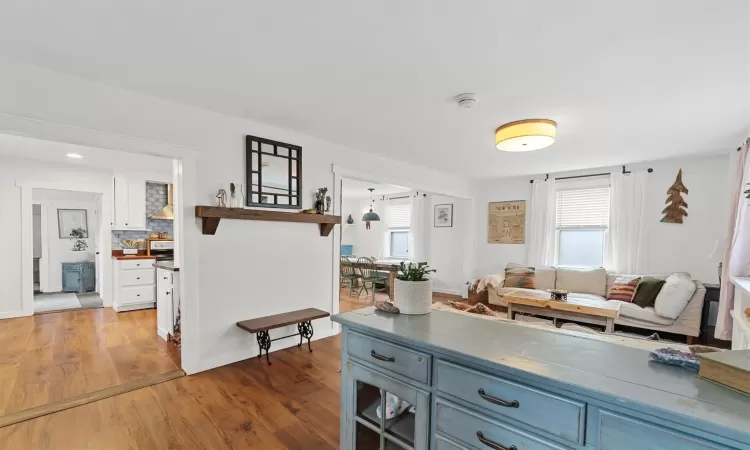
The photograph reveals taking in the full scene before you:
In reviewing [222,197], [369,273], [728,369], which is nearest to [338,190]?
[222,197]

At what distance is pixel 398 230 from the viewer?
839 cm

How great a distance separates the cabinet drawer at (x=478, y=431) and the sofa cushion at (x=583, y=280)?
15.4 feet

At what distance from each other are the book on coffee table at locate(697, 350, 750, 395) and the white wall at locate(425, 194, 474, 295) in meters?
5.81

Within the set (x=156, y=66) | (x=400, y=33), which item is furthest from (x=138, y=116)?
(x=400, y=33)

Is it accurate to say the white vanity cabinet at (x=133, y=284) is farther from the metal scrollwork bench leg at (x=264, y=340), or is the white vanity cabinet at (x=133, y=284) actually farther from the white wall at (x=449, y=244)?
the white wall at (x=449, y=244)

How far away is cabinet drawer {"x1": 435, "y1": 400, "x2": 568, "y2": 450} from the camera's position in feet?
3.40

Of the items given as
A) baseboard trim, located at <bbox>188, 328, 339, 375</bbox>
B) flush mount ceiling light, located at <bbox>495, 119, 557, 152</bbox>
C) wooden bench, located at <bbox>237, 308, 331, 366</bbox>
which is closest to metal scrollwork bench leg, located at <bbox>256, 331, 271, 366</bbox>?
wooden bench, located at <bbox>237, 308, 331, 366</bbox>

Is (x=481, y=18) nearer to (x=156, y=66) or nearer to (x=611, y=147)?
(x=156, y=66)

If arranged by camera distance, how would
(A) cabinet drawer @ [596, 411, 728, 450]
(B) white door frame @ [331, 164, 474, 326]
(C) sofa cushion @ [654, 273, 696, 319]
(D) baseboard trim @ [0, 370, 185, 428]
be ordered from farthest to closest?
(B) white door frame @ [331, 164, 474, 326] → (C) sofa cushion @ [654, 273, 696, 319] → (D) baseboard trim @ [0, 370, 185, 428] → (A) cabinet drawer @ [596, 411, 728, 450]

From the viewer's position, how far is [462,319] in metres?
1.60

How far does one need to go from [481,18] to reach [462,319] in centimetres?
145

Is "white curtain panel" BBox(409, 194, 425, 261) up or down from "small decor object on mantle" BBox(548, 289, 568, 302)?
up

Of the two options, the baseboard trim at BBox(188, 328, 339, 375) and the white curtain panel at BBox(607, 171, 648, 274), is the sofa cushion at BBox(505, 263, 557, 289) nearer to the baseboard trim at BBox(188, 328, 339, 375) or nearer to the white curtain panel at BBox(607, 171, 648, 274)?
the white curtain panel at BBox(607, 171, 648, 274)

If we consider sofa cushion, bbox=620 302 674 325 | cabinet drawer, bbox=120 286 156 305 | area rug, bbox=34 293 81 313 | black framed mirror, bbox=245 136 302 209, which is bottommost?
area rug, bbox=34 293 81 313
